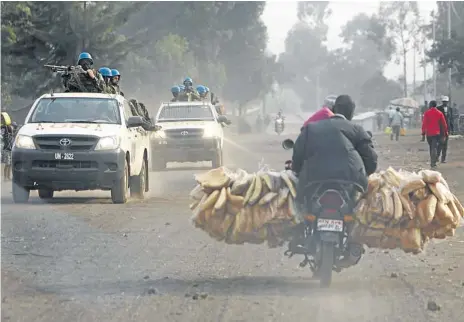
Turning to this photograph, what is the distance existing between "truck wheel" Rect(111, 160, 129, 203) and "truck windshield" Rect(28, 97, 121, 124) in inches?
37.5

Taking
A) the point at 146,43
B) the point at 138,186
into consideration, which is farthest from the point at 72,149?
the point at 146,43

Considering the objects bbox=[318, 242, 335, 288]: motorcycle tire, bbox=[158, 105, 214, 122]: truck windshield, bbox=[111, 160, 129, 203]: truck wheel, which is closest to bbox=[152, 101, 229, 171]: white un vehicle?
bbox=[158, 105, 214, 122]: truck windshield

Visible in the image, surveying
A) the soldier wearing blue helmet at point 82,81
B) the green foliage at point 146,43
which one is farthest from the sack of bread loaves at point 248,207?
the green foliage at point 146,43

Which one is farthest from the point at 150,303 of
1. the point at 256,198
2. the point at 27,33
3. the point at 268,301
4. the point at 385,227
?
the point at 27,33

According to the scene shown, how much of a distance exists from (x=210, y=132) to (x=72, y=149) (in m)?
9.79

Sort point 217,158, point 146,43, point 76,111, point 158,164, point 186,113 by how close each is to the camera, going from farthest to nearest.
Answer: point 146,43
point 158,164
point 186,113
point 217,158
point 76,111

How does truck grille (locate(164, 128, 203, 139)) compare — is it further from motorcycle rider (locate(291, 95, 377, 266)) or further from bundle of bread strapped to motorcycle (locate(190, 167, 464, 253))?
motorcycle rider (locate(291, 95, 377, 266))

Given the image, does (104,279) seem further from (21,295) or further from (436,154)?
(436,154)

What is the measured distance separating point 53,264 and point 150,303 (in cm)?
256

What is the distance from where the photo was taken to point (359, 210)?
8961 mm

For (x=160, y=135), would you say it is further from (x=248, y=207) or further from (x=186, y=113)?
(x=248, y=207)

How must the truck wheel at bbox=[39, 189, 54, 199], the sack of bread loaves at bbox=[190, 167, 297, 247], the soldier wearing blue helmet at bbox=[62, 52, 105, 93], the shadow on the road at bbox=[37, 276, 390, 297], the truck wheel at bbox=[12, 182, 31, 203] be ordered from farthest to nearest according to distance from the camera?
the soldier wearing blue helmet at bbox=[62, 52, 105, 93]
the truck wheel at bbox=[39, 189, 54, 199]
the truck wheel at bbox=[12, 182, 31, 203]
the sack of bread loaves at bbox=[190, 167, 297, 247]
the shadow on the road at bbox=[37, 276, 390, 297]

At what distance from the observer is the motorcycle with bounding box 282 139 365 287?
28.3 ft

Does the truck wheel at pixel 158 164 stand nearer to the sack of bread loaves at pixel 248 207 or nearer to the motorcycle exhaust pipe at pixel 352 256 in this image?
the sack of bread loaves at pixel 248 207
